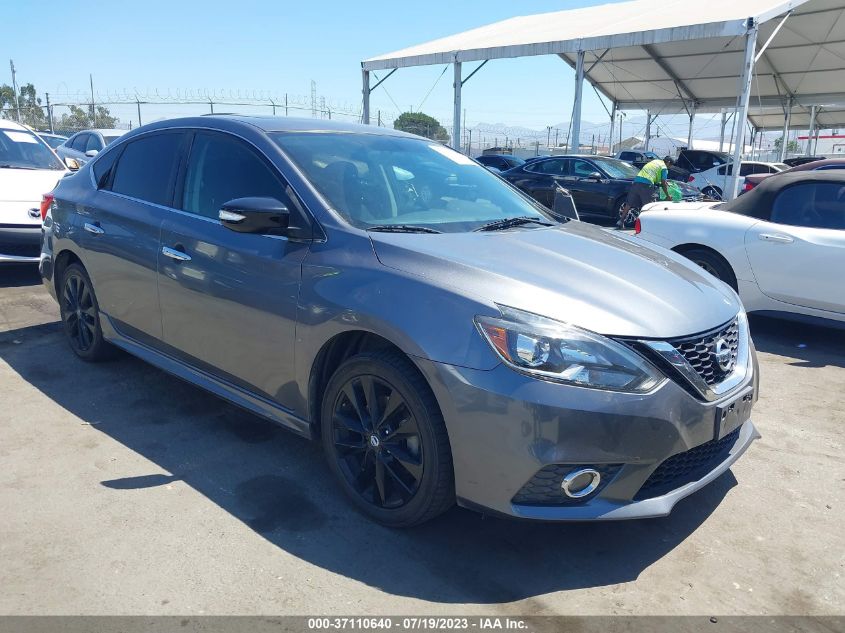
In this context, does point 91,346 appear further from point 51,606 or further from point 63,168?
point 63,168

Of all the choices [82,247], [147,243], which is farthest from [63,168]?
[147,243]

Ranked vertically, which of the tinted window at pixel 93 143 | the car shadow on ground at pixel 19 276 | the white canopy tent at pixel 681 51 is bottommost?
the car shadow on ground at pixel 19 276

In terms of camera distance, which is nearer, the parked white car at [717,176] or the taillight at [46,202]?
the taillight at [46,202]

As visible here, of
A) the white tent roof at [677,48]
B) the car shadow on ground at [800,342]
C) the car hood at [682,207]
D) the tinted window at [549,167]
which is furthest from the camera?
the white tent roof at [677,48]

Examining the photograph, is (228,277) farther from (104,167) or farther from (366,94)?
(366,94)

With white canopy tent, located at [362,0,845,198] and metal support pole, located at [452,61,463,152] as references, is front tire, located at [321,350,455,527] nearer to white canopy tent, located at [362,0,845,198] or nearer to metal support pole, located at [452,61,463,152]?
white canopy tent, located at [362,0,845,198]

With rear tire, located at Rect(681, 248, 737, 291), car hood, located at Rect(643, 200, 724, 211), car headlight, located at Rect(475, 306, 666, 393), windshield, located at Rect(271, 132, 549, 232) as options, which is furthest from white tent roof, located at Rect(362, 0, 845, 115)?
car headlight, located at Rect(475, 306, 666, 393)

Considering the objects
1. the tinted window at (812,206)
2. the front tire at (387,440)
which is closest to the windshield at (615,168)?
the tinted window at (812,206)

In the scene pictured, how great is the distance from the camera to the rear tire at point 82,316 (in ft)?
15.7

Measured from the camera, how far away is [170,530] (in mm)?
2975

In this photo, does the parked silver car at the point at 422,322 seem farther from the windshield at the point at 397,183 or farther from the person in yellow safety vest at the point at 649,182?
the person in yellow safety vest at the point at 649,182

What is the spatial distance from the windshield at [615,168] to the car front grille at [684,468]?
12.5m

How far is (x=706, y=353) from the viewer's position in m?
2.82

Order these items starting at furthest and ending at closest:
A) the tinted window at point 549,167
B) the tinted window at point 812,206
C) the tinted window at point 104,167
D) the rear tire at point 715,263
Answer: the tinted window at point 549,167 → the rear tire at point 715,263 → the tinted window at point 812,206 → the tinted window at point 104,167
